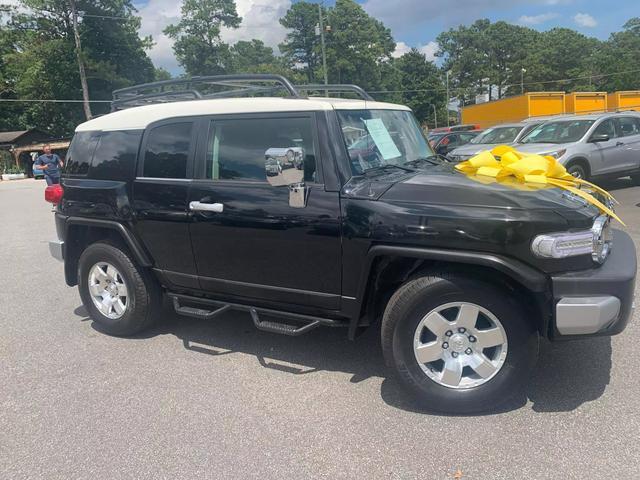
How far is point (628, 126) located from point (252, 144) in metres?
10.7

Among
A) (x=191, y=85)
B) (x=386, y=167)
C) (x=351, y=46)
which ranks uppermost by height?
(x=351, y=46)

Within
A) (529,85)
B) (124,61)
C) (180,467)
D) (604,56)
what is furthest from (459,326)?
(604,56)

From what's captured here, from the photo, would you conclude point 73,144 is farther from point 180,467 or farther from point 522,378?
point 522,378

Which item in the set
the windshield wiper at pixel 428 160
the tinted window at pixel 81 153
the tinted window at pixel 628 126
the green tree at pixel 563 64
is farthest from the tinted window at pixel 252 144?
the green tree at pixel 563 64

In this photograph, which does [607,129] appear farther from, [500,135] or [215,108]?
[215,108]

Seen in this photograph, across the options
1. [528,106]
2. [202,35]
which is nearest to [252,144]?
[528,106]

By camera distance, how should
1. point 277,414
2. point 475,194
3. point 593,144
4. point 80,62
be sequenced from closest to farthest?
point 475,194
point 277,414
point 593,144
point 80,62

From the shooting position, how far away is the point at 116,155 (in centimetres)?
439

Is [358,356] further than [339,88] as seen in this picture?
No

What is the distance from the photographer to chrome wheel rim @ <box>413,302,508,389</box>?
307cm

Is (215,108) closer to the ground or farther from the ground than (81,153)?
farther from the ground

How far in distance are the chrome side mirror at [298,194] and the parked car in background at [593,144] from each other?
8.44 meters

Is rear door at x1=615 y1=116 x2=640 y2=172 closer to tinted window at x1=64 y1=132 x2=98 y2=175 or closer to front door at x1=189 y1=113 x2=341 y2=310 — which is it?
front door at x1=189 y1=113 x2=341 y2=310

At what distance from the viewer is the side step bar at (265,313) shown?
357 cm
